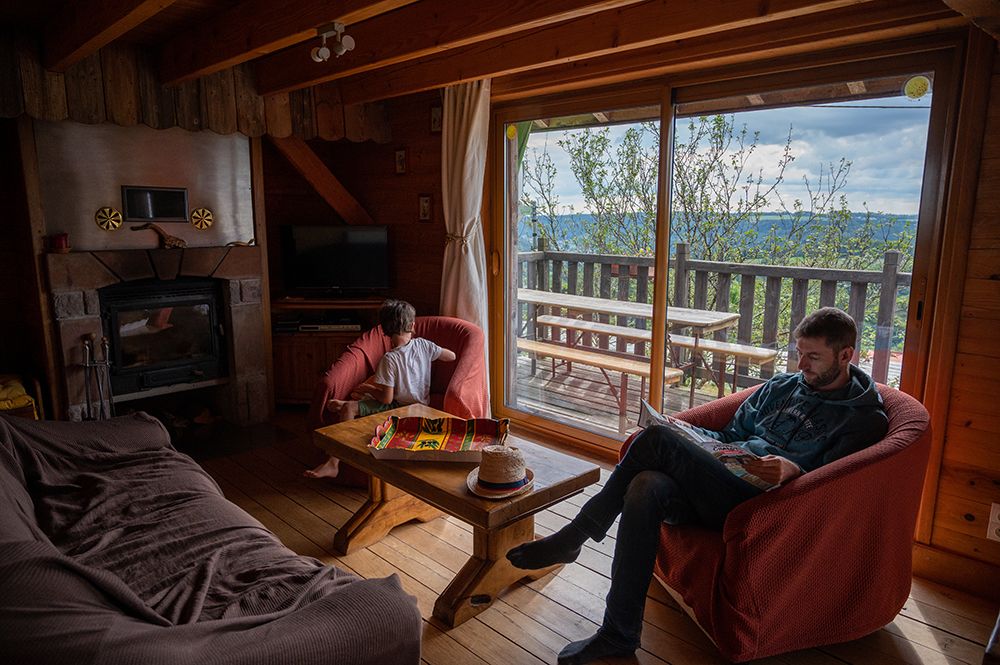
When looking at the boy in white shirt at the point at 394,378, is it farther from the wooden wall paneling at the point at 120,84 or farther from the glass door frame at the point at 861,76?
the wooden wall paneling at the point at 120,84

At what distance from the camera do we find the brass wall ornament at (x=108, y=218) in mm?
3686

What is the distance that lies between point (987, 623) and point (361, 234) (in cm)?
383

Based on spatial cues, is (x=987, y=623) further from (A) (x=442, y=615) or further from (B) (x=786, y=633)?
(A) (x=442, y=615)

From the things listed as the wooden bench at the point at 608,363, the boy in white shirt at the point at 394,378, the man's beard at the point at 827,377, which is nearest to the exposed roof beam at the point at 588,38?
the man's beard at the point at 827,377

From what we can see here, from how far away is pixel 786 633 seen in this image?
2.01 meters

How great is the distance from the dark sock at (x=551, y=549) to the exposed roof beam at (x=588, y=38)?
1872 millimetres

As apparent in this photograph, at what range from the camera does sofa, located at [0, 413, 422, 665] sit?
45.9 inches

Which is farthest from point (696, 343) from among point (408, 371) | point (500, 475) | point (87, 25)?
point (87, 25)

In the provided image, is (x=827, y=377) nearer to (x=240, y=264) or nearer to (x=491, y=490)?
(x=491, y=490)

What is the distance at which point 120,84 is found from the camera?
142 inches

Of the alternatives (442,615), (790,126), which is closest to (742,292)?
(790,126)

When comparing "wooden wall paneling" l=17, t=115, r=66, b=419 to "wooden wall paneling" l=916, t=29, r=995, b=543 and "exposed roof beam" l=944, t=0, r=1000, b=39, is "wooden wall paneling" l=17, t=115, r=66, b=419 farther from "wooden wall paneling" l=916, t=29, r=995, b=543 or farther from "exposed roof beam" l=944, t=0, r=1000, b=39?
"wooden wall paneling" l=916, t=29, r=995, b=543

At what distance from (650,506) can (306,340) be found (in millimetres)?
3075

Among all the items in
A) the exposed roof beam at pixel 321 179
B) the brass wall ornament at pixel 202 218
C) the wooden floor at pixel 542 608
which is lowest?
the wooden floor at pixel 542 608
